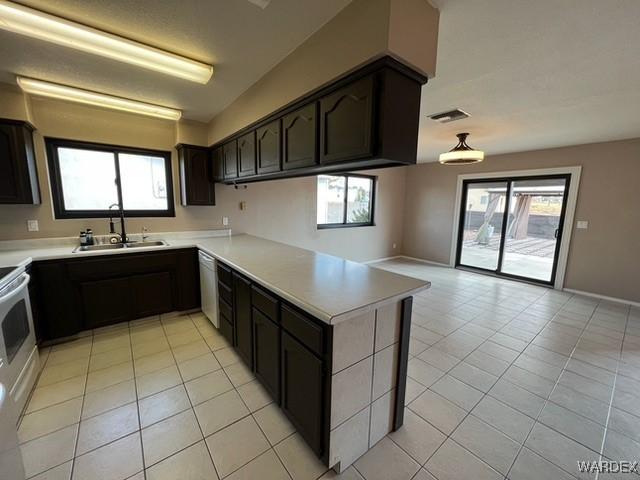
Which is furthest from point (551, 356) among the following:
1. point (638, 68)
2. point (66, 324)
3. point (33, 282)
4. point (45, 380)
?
point (33, 282)

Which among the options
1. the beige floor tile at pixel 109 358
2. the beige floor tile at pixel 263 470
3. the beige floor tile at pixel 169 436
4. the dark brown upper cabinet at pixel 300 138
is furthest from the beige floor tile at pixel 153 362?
the dark brown upper cabinet at pixel 300 138

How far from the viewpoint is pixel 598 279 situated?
397 cm

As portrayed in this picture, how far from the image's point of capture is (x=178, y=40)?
1712 mm

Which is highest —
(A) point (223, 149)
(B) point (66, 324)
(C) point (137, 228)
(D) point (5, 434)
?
(A) point (223, 149)

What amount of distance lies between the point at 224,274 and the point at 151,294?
1.17m

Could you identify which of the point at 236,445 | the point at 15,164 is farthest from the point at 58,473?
the point at 15,164

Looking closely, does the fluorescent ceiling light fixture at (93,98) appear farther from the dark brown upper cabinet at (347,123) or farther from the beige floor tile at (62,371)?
the beige floor tile at (62,371)

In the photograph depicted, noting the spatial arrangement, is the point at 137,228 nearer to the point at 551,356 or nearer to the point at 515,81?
the point at 515,81

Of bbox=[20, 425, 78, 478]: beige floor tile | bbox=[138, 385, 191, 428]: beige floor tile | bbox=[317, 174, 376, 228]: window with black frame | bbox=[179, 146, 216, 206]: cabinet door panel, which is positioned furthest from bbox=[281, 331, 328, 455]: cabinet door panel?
bbox=[317, 174, 376, 228]: window with black frame

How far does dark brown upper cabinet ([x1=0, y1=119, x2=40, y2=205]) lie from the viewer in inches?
90.7

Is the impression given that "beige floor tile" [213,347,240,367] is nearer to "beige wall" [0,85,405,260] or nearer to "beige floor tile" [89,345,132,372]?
"beige floor tile" [89,345,132,372]

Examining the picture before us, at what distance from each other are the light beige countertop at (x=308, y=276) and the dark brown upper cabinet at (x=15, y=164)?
0.54 metres

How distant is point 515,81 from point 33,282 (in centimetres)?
443

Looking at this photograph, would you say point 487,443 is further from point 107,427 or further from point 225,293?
point 107,427
